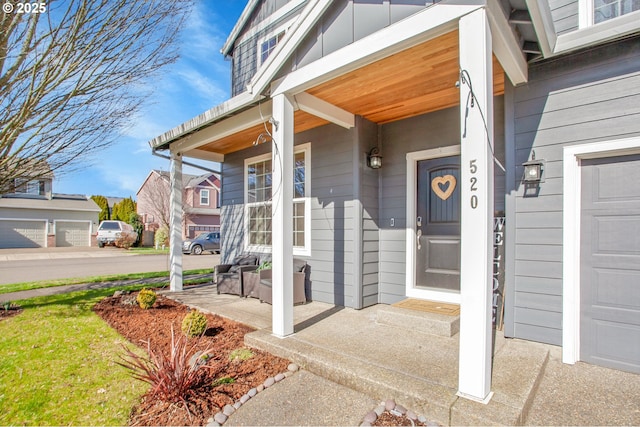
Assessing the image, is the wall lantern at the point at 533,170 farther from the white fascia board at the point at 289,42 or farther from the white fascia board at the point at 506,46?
the white fascia board at the point at 289,42

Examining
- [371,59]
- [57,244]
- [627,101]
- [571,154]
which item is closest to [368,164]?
[371,59]

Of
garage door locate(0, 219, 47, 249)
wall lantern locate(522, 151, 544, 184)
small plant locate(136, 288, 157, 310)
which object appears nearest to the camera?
wall lantern locate(522, 151, 544, 184)

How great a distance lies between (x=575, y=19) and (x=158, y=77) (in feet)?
18.2

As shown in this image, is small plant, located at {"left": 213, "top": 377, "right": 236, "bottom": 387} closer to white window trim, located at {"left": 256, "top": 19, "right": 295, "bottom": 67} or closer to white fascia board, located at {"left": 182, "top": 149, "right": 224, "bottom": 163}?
white fascia board, located at {"left": 182, "top": 149, "right": 224, "bottom": 163}

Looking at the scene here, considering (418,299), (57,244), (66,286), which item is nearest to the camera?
(418,299)

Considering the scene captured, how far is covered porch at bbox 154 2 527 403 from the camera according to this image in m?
2.10

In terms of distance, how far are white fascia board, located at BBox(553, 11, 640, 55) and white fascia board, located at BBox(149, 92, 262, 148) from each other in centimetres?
315

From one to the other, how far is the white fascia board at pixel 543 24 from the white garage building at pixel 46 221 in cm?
2502

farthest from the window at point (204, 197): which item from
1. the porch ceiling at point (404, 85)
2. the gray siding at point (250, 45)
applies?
the porch ceiling at point (404, 85)

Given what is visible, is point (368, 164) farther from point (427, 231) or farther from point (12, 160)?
point (12, 160)

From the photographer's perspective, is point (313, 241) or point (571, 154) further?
point (313, 241)

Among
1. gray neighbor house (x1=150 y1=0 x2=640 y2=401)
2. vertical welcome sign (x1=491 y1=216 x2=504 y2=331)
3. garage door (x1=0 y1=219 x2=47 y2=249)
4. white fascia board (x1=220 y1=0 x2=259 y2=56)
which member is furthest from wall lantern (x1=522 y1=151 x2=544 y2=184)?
garage door (x1=0 y1=219 x2=47 y2=249)

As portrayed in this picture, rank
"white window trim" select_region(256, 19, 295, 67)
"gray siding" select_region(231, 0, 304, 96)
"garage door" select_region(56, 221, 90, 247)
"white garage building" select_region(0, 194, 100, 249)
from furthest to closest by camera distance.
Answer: "garage door" select_region(56, 221, 90, 247)
"white garage building" select_region(0, 194, 100, 249)
"gray siding" select_region(231, 0, 304, 96)
"white window trim" select_region(256, 19, 295, 67)

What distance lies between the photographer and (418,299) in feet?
14.1
